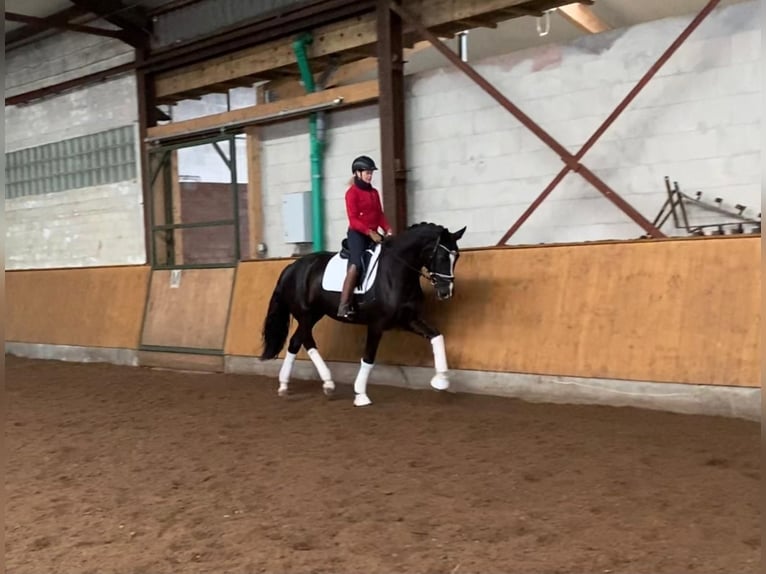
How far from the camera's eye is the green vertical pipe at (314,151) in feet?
23.7

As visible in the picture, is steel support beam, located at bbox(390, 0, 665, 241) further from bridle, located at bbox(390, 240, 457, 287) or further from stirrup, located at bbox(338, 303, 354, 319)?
stirrup, located at bbox(338, 303, 354, 319)

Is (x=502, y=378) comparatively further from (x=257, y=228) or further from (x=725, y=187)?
(x=257, y=228)

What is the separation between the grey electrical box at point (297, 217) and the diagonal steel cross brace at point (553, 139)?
212 cm

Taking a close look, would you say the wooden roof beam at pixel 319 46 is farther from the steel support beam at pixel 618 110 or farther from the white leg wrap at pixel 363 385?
the white leg wrap at pixel 363 385

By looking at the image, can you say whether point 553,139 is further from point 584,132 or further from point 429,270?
point 429,270

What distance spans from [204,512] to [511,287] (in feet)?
10.1

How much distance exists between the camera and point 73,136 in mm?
10000

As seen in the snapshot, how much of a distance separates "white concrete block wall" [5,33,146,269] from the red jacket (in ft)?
15.3

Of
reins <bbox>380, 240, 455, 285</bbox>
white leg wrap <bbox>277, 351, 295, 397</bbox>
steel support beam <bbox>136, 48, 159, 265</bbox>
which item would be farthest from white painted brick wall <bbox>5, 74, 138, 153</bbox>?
reins <bbox>380, 240, 455, 285</bbox>

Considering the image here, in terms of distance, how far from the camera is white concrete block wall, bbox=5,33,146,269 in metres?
9.33

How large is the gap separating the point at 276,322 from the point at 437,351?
1.69 meters

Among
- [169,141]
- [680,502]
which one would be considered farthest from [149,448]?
[169,141]

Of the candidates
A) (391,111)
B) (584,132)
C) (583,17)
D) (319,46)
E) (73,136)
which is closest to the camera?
(584,132)

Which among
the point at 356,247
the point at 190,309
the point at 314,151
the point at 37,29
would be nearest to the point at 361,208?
the point at 356,247
